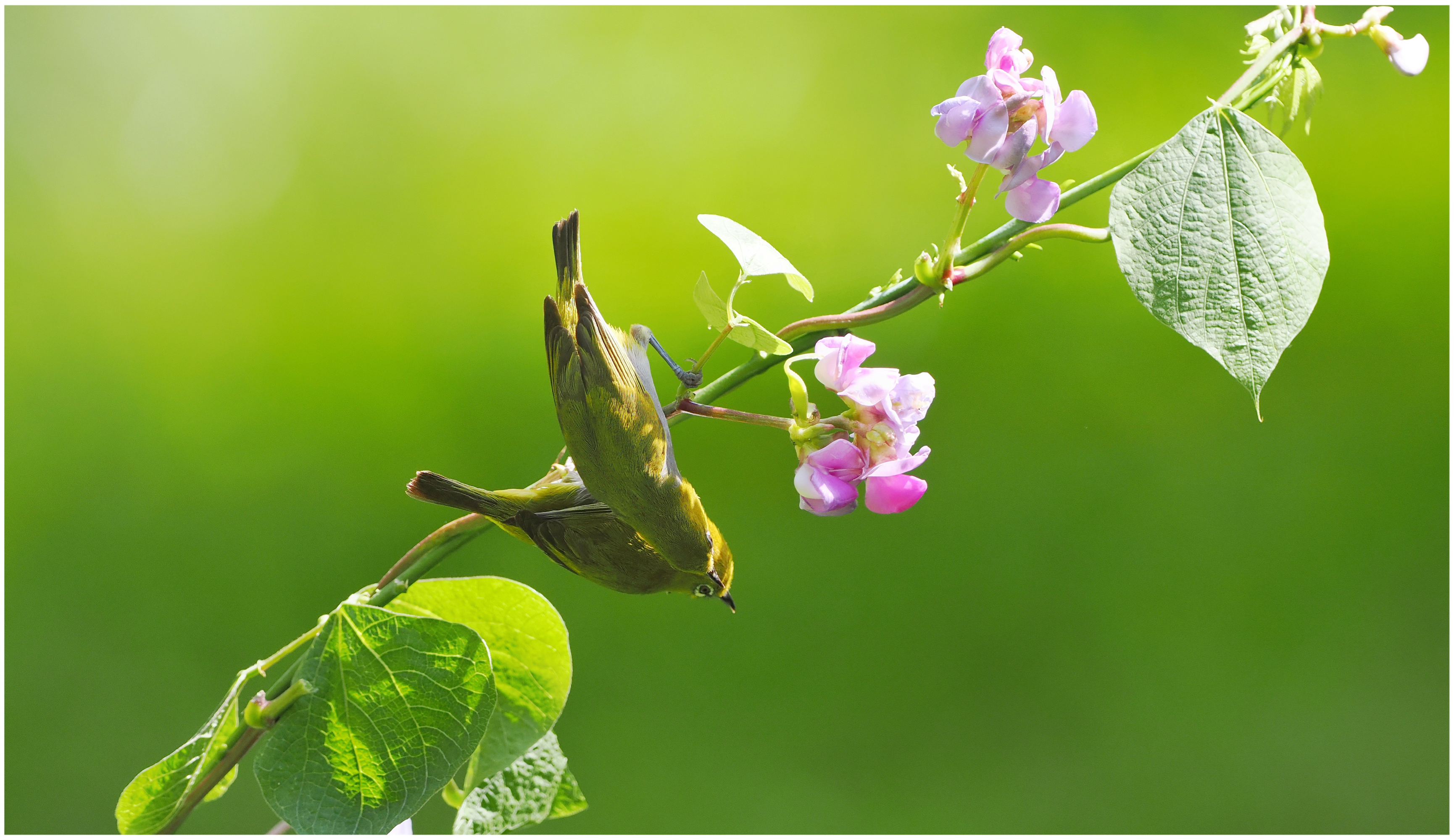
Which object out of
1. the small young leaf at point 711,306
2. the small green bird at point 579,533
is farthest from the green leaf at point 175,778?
the small young leaf at point 711,306

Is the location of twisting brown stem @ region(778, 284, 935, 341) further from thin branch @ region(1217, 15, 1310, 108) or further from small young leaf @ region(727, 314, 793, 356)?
thin branch @ region(1217, 15, 1310, 108)

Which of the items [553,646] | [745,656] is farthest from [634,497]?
[745,656]

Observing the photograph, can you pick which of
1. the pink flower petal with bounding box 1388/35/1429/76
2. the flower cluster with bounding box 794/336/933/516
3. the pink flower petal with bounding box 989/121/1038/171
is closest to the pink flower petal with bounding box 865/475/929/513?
the flower cluster with bounding box 794/336/933/516

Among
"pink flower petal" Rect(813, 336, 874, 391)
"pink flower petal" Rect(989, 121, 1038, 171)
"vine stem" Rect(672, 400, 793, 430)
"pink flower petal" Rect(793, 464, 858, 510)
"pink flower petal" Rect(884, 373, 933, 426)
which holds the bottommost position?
"pink flower petal" Rect(793, 464, 858, 510)

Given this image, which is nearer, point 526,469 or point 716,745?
point 526,469

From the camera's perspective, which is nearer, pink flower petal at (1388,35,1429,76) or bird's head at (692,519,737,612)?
pink flower petal at (1388,35,1429,76)

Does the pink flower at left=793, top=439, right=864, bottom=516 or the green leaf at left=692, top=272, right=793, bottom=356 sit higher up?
the green leaf at left=692, top=272, right=793, bottom=356

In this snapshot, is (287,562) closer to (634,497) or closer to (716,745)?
(716,745)
